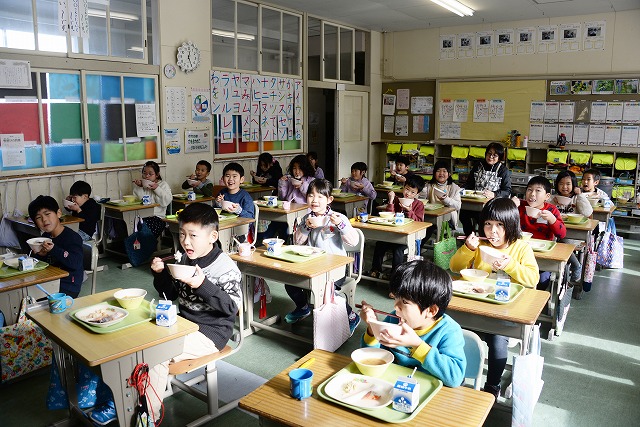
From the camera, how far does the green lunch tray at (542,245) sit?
3797 millimetres

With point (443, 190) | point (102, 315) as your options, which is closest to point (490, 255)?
point (102, 315)

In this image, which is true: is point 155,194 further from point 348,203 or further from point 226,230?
point 348,203

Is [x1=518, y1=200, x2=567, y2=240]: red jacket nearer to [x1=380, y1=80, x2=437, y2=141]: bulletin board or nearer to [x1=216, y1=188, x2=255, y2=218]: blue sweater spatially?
[x1=216, y1=188, x2=255, y2=218]: blue sweater

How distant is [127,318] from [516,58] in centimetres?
815

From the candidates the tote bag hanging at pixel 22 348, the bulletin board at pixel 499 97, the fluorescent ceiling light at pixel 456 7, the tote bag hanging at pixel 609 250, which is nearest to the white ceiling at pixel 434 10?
the fluorescent ceiling light at pixel 456 7

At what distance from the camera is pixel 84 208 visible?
538cm

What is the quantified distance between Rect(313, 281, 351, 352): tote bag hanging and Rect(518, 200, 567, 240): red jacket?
6.04ft

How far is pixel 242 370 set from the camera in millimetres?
3383

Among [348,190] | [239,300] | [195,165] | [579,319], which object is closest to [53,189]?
[195,165]

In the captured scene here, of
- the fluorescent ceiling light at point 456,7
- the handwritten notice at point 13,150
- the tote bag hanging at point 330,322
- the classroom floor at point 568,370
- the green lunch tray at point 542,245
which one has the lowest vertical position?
the classroom floor at point 568,370

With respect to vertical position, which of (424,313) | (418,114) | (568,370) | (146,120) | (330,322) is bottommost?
(568,370)

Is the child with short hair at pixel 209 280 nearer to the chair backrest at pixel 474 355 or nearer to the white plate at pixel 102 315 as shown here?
the white plate at pixel 102 315

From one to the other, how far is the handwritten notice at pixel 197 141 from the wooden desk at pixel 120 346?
4878 millimetres

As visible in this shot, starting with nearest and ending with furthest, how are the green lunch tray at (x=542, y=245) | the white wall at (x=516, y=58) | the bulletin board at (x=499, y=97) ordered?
the green lunch tray at (x=542, y=245), the white wall at (x=516, y=58), the bulletin board at (x=499, y=97)
